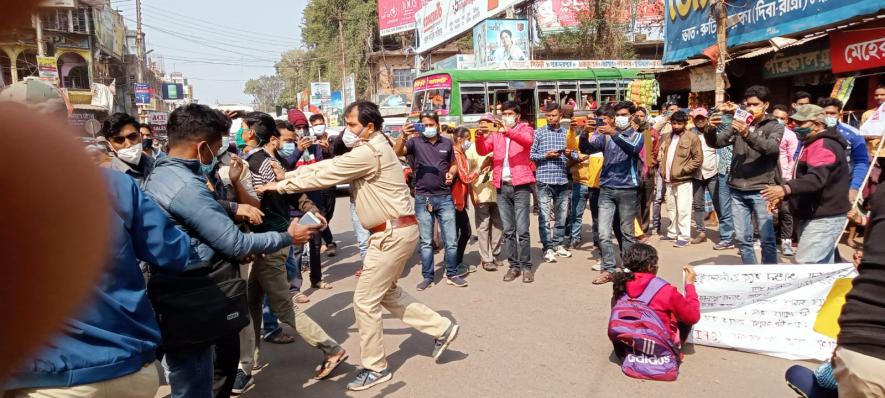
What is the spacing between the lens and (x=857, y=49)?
8.64 meters

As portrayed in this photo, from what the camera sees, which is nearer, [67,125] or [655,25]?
[67,125]

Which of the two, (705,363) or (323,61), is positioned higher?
(323,61)

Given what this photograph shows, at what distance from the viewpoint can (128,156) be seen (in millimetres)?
3957

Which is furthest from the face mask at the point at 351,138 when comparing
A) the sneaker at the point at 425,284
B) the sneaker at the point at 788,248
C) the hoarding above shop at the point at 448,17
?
the hoarding above shop at the point at 448,17

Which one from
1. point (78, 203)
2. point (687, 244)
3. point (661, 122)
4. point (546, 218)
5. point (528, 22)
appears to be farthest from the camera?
point (528, 22)

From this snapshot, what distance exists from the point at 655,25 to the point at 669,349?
85.4 feet

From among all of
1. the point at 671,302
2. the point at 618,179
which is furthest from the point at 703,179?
the point at 671,302

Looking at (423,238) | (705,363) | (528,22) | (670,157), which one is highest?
(528,22)

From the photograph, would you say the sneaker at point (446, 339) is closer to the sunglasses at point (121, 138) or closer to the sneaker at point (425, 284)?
the sneaker at point (425, 284)

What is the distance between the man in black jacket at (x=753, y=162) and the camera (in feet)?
16.3

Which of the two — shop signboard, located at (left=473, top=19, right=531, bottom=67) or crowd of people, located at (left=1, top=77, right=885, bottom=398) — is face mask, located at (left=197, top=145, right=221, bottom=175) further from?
shop signboard, located at (left=473, top=19, right=531, bottom=67)

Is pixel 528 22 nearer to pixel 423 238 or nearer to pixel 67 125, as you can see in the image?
pixel 423 238

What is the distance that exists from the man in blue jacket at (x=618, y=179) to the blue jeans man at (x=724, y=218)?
2.05m

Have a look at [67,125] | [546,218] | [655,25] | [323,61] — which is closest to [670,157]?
[546,218]
